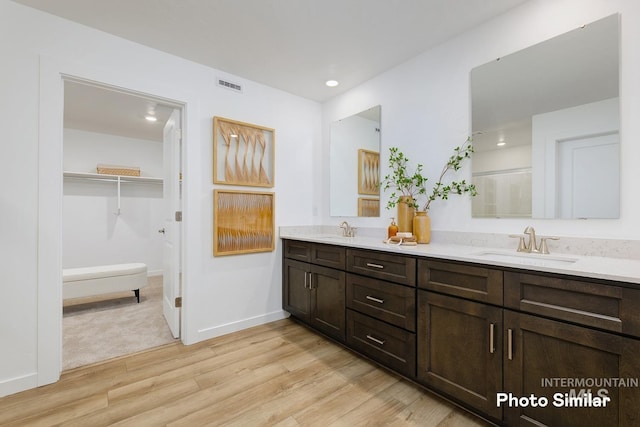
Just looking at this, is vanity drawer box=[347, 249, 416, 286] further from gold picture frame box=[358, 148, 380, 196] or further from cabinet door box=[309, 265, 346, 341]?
gold picture frame box=[358, 148, 380, 196]

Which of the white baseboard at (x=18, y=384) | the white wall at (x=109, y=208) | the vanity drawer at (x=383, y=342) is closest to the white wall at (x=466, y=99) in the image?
the vanity drawer at (x=383, y=342)

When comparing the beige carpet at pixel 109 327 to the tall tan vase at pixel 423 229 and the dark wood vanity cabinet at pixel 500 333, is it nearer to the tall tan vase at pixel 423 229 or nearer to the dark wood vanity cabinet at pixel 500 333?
the dark wood vanity cabinet at pixel 500 333

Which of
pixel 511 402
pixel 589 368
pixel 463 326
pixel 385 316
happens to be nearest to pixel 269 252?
pixel 385 316

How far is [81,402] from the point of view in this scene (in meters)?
1.73

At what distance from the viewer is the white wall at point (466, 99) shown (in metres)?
1.51

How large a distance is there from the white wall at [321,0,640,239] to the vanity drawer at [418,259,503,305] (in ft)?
2.12

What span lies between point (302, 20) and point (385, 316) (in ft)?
7.24

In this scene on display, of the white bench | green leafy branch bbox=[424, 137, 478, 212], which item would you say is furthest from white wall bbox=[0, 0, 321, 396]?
green leafy branch bbox=[424, 137, 478, 212]

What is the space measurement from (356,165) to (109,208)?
4.40m

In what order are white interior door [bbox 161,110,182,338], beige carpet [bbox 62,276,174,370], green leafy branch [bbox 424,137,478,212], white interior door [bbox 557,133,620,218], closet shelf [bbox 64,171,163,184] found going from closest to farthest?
white interior door [bbox 557,133,620,218] → green leafy branch [bbox 424,137,478,212] → beige carpet [bbox 62,276,174,370] → white interior door [bbox 161,110,182,338] → closet shelf [bbox 64,171,163,184]

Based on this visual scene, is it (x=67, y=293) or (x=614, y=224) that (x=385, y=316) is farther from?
(x=67, y=293)

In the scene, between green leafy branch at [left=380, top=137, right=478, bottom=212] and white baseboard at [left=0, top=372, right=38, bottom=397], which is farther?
green leafy branch at [left=380, top=137, right=478, bottom=212]

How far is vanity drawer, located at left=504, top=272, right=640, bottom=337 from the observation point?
1079mm

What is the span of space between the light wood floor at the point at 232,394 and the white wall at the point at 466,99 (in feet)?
4.16
